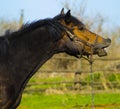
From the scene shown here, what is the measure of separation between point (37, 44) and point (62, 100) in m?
8.55

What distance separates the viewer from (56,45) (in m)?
6.50

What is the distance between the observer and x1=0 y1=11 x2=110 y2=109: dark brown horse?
6.18 m

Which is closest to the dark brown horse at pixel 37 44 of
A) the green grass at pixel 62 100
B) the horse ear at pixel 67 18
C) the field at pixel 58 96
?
the horse ear at pixel 67 18

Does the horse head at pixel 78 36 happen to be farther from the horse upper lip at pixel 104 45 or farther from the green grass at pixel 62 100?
the green grass at pixel 62 100

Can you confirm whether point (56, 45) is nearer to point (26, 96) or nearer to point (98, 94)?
point (26, 96)

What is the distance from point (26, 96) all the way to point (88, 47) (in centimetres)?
984

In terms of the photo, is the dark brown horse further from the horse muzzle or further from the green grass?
the green grass

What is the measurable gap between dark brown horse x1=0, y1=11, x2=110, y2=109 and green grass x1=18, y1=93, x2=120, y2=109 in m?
5.99

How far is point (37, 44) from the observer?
6.43 meters

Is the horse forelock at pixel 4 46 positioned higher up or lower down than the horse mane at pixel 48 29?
lower down

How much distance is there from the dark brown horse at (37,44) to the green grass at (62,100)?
19.6ft

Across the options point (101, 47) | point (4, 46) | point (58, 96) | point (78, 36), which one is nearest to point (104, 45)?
point (101, 47)

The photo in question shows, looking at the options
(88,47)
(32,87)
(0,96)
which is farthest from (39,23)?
(32,87)

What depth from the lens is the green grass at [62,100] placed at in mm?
13063
